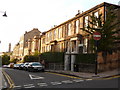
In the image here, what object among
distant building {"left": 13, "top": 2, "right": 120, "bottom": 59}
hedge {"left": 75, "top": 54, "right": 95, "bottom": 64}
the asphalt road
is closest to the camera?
the asphalt road

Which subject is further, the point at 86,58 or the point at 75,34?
the point at 75,34

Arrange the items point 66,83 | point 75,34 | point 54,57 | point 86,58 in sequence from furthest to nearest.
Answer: point 54,57 → point 75,34 → point 86,58 → point 66,83

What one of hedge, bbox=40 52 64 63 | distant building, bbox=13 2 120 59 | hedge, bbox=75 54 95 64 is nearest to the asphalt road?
hedge, bbox=75 54 95 64

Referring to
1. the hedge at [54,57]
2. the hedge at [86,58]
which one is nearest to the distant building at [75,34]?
the hedge at [86,58]

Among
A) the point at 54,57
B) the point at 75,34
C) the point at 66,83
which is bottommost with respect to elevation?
the point at 66,83

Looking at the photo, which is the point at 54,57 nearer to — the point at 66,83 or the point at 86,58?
the point at 86,58

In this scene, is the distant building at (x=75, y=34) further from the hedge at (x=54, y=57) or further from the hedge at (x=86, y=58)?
the hedge at (x=54, y=57)

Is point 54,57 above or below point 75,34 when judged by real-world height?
below

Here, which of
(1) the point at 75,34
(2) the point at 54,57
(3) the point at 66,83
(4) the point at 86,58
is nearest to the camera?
(3) the point at 66,83

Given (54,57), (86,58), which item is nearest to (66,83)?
(86,58)

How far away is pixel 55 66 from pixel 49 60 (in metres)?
4.49

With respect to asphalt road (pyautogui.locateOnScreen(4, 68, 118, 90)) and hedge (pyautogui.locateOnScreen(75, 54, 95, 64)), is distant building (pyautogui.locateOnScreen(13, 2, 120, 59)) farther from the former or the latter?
asphalt road (pyautogui.locateOnScreen(4, 68, 118, 90))

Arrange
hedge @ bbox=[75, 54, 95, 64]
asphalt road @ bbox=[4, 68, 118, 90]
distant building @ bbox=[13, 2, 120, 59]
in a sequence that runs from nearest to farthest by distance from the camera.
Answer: asphalt road @ bbox=[4, 68, 118, 90] → hedge @ bbox=[75, 54, 95, 64] → distant building @ bbox=[13, 2, 120, 59]

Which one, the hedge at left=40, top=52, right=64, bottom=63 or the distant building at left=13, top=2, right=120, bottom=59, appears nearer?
the distant building at left=13, top=2, right=120, bottom=59
